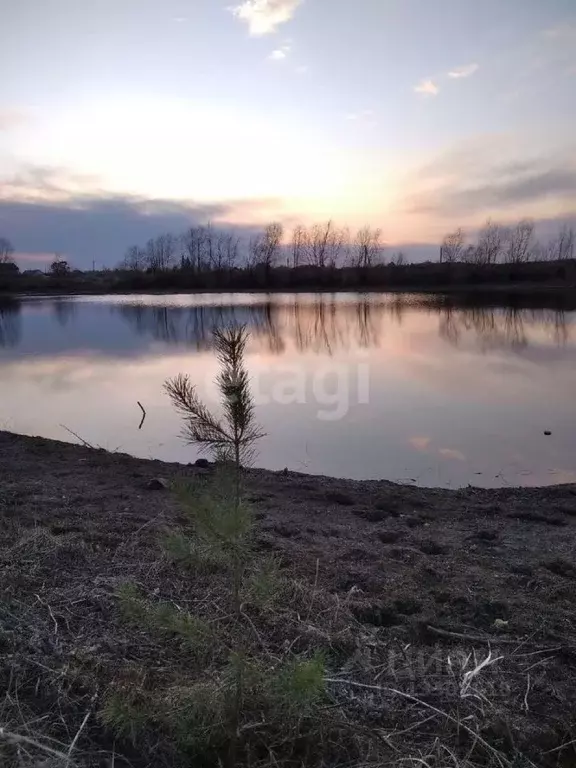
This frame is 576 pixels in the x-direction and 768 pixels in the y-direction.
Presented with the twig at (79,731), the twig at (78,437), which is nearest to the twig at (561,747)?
the twig at (79,731)

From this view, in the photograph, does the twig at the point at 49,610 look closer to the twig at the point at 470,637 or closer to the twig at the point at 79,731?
the twig at the point at 79,731

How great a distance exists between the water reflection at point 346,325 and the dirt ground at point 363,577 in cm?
1231

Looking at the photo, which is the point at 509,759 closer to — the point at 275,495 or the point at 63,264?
the point at 275,495

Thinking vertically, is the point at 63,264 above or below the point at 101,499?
above

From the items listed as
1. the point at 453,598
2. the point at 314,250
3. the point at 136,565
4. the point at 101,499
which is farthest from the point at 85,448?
the point at 314,250

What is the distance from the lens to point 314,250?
84938 millimetres

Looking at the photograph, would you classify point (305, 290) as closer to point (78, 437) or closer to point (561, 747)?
point (78, 437)

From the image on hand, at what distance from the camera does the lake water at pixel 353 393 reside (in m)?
9.38

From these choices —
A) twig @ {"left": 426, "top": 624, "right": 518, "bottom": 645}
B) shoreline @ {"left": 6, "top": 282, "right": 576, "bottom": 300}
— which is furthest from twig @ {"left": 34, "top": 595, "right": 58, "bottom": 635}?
shoreline @ {"left": 6, "top": 282, "right": 576, "bottom": 300}

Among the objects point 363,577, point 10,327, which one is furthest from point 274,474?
point 10,327

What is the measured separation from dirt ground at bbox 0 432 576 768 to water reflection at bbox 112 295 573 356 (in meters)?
12.3

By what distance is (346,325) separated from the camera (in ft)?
105

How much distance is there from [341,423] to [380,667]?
8336mm

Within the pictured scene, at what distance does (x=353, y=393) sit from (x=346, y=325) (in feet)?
59.5
